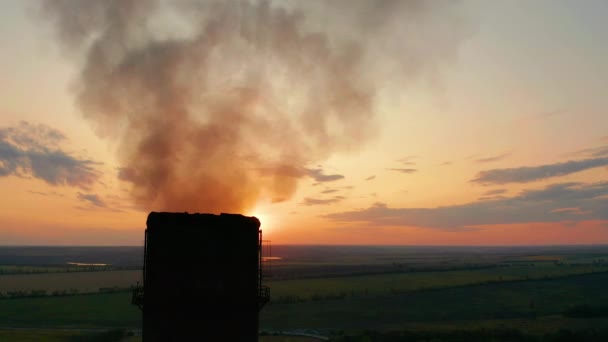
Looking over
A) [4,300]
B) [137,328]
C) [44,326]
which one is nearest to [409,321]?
[137,328]

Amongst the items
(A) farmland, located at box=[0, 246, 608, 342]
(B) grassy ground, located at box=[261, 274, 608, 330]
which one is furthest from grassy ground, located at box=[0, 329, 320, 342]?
(B) grassy ground, located at box=[261, 274, 608, 330]

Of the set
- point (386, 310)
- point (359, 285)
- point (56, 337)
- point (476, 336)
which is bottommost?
point (386, 310)

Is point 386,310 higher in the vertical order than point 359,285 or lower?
lower

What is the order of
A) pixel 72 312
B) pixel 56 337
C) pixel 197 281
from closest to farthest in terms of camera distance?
pixel 197 281, pixel 56 337, pixel 72 312

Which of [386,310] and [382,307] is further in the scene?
[382,307]

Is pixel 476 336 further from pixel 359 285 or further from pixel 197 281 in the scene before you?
pixel 359 285

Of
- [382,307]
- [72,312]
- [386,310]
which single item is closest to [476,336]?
[386,310]

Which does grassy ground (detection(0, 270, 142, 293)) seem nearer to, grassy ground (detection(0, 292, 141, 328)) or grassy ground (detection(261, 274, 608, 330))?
grassy ground (detection(0, 292, 141, 328))

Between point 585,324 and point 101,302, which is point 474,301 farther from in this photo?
point 101,302
